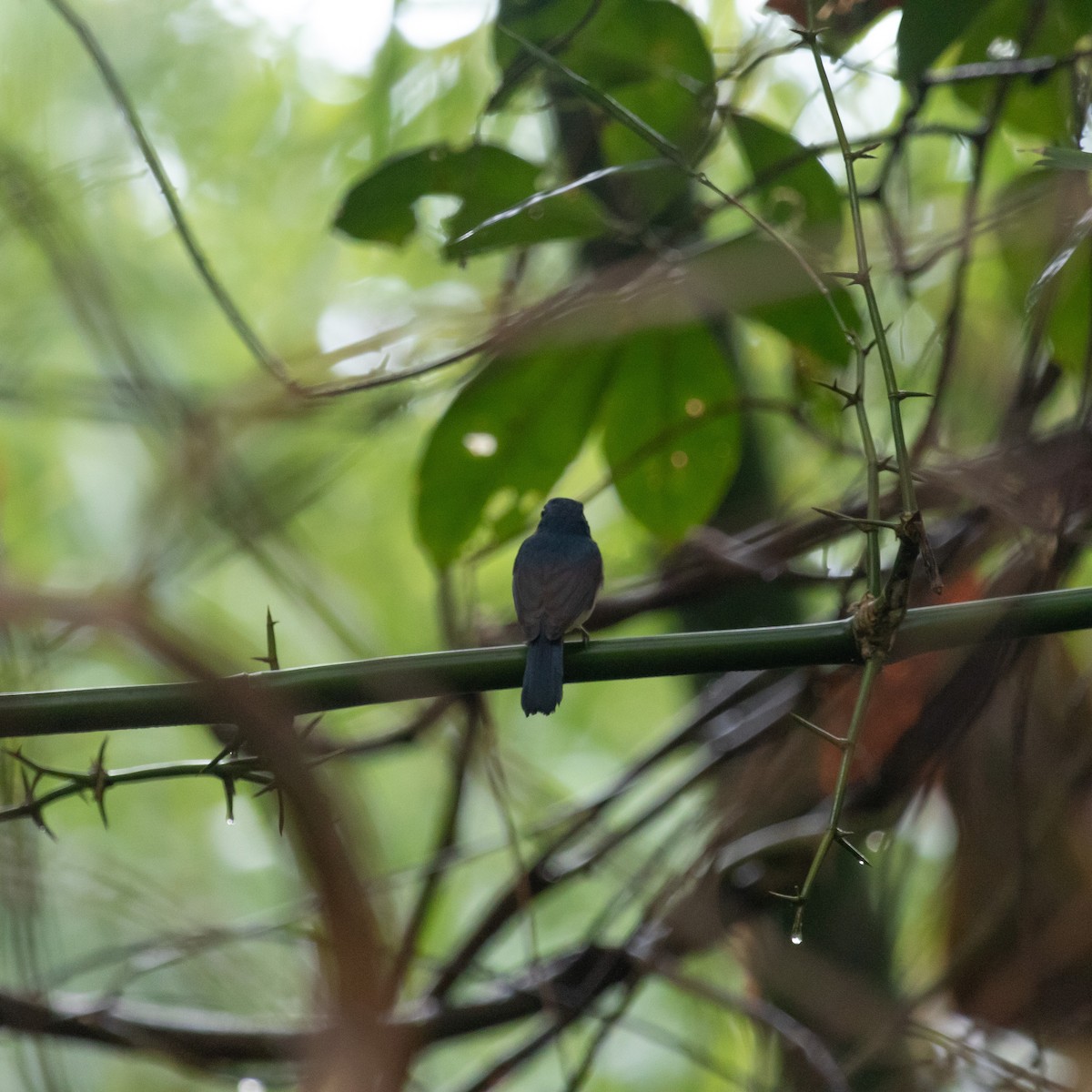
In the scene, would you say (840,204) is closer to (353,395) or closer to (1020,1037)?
(353,395)

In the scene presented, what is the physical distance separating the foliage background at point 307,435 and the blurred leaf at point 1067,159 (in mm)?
238

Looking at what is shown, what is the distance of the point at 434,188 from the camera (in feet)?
8.81

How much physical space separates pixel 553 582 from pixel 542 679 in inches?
34.7

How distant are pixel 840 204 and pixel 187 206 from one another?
9.32ft

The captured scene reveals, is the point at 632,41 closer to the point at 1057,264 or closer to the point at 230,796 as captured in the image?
the point at 1057,264

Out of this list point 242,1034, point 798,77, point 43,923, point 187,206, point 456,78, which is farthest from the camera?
point 187,206

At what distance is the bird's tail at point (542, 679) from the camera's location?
1617mm

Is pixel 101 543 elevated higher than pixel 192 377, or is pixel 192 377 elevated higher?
pixel 192 377

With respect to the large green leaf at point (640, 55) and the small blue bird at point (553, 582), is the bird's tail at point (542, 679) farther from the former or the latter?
the large green leaf at point (640, 55)

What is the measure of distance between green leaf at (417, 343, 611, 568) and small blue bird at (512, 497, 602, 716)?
0.13 metres

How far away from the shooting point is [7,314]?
2.89 meters

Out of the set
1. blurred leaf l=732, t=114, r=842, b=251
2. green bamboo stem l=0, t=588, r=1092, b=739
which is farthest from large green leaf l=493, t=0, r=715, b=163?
green bamboo stem l=0, t=588, r=1092, b=739

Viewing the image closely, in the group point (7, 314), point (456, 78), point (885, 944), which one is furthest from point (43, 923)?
point (456, 78)

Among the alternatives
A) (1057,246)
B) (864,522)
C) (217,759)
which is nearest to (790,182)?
(1057,246)
